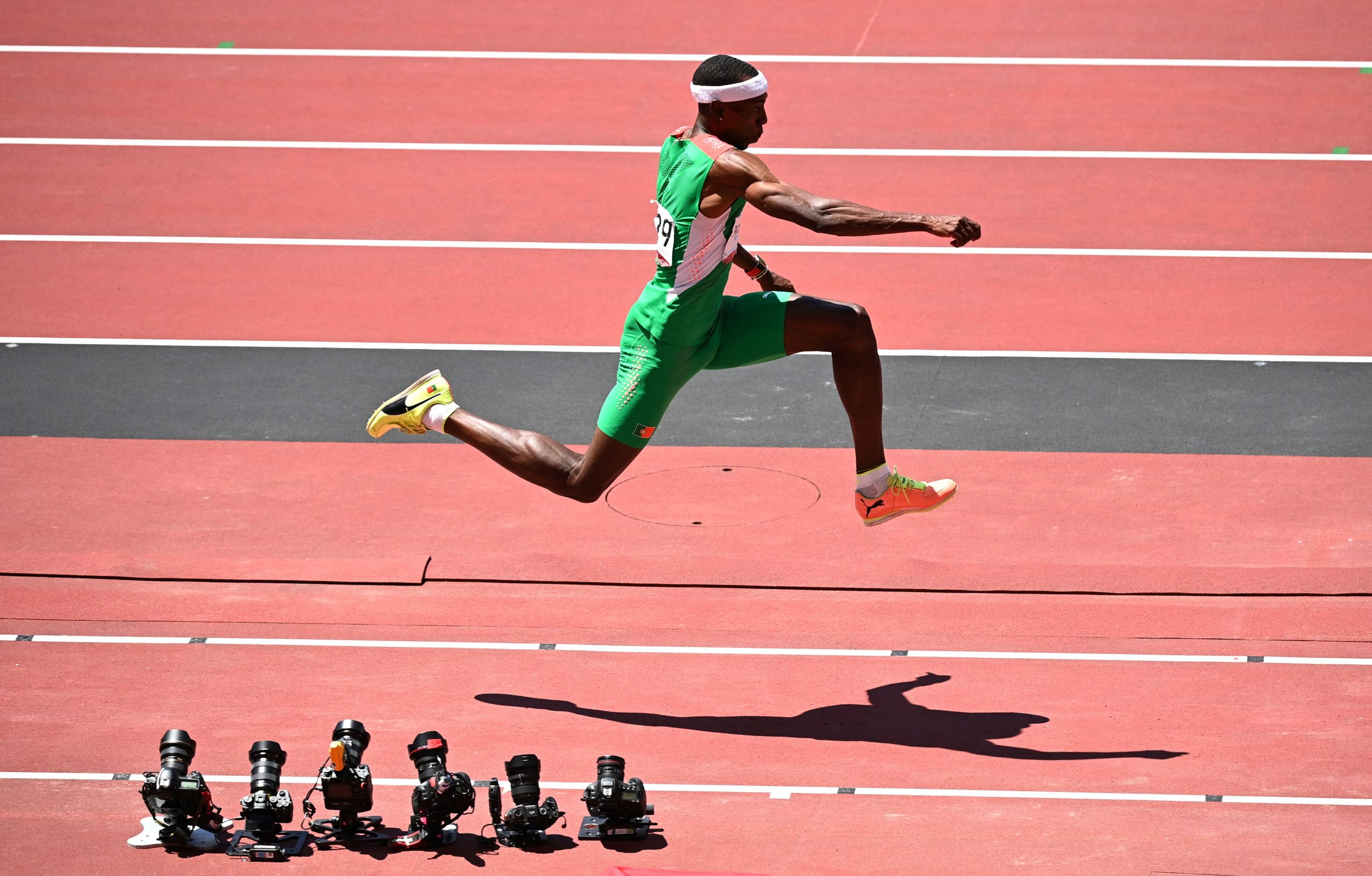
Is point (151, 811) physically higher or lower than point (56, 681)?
lower

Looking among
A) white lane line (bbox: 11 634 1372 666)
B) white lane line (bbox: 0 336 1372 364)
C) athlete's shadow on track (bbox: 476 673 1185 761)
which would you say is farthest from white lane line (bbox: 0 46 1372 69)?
athlete's shadow on track (bbox: 476 673 1185 761)

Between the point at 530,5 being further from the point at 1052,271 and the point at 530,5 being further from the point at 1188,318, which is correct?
the point at 1188,318

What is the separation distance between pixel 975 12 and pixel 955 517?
10.1m

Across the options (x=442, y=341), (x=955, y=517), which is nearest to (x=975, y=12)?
(x=442, y=341)

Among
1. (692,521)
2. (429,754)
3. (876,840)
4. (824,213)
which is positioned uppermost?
(824,213)

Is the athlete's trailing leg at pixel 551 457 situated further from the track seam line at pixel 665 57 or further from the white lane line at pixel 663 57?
the white lane line at pixel 663 57

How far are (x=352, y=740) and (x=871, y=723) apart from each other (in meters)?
2.43

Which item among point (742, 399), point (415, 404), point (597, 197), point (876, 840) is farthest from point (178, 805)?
point (597, 197)

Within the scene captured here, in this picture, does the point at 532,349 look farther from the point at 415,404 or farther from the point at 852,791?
the point at 852,791

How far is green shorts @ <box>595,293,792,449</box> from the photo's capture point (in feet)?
24.7

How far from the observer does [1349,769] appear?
7312mm

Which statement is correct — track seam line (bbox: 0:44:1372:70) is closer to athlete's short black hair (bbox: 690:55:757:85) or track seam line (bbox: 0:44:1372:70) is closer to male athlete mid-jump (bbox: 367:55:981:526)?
male athlete mid-jump (bbox: 367:55:981:526)

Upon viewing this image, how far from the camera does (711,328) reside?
7.56m

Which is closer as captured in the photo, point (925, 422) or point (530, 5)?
point (925, 422)
